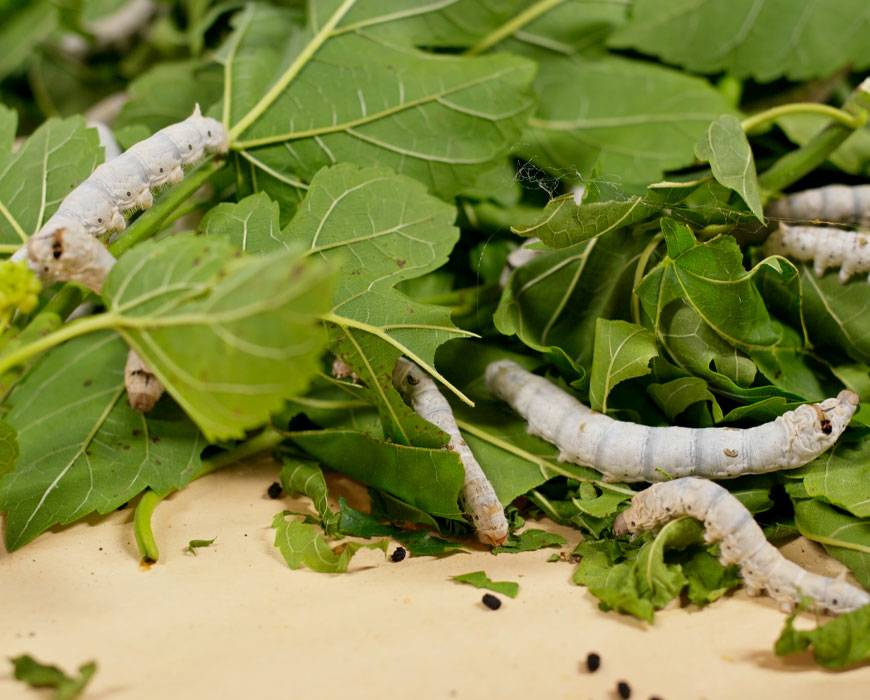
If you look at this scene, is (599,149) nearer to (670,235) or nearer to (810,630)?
(670,235)

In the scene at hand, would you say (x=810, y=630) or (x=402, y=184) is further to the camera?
(x=402, y=184)

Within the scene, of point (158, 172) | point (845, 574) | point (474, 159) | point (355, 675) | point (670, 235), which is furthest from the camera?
point (474, 159)

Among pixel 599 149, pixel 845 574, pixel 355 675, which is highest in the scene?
pixel 599 149

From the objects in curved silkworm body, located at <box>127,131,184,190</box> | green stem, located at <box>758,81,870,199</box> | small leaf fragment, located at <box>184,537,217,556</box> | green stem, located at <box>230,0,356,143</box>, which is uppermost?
green stem, located at <box>230,0,356,143</box>

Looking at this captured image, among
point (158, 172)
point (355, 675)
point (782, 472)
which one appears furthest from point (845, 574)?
point (158, 172)

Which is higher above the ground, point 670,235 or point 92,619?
point 670,235

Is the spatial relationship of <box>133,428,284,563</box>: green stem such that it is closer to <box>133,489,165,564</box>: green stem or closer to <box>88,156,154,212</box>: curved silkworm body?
<box>133,489,165,564</box>: green stem

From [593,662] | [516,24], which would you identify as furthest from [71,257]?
[516,24]

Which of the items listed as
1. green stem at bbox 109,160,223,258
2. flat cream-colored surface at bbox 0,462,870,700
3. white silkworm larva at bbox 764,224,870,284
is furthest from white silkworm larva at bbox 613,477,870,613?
green stem at bbox 109,160,223,258
